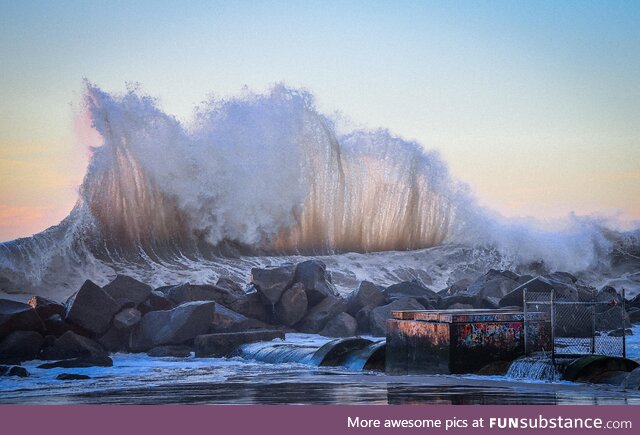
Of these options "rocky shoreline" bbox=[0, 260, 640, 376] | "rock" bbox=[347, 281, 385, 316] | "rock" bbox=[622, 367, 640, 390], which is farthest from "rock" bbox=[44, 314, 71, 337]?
"rock" bbox=[622, 367, 640, 390]

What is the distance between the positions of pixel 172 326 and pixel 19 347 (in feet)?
7.66

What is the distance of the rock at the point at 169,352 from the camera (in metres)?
13.4

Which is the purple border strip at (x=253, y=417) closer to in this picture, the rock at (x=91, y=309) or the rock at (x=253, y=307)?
the rock at (x=91, y=309)

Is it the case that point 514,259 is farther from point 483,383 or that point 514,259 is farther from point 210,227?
point 483,383

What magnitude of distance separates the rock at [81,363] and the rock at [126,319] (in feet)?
5.38

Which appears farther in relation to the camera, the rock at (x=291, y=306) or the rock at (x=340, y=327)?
the rock at (x=291, y=306)

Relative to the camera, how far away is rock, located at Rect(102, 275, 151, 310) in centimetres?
1448

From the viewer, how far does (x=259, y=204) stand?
98.2 ft

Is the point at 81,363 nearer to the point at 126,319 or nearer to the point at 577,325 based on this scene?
the point at 126,319

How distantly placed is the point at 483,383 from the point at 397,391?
1.10 meters

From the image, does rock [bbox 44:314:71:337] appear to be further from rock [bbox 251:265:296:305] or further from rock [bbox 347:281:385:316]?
rock [bbox 347:281:385:316]

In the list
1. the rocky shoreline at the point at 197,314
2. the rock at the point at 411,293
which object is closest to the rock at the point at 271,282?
the rocky shoreline at the point at 197,314

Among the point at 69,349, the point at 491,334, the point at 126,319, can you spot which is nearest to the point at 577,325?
the point at 491,334

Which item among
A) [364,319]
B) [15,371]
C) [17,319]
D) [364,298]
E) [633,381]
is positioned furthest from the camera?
[364,298]
